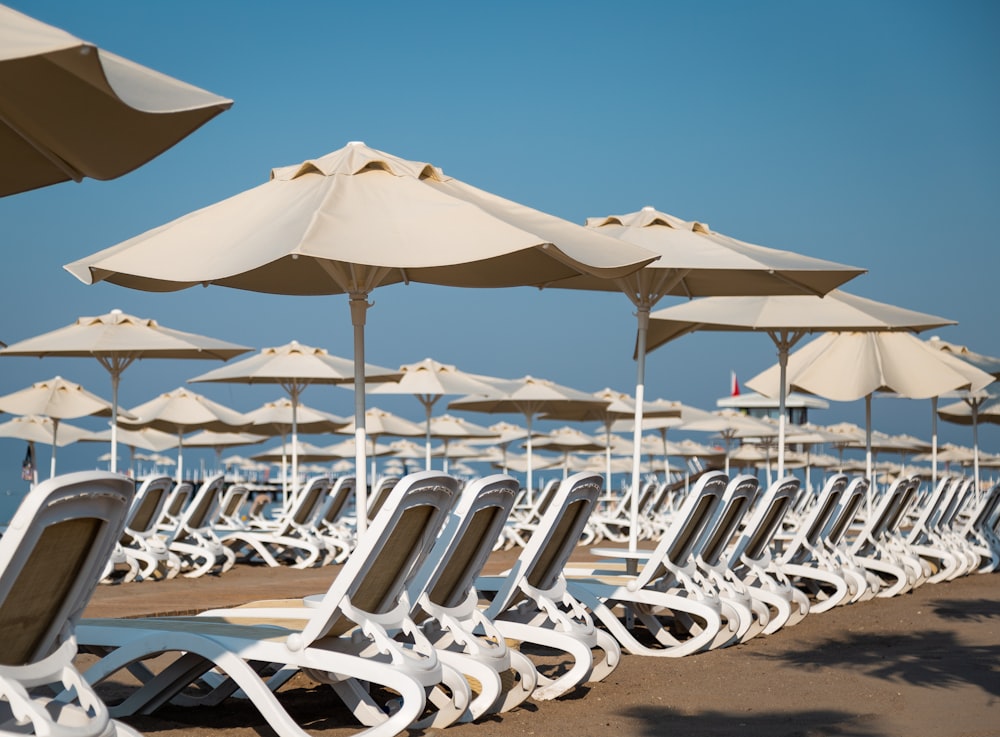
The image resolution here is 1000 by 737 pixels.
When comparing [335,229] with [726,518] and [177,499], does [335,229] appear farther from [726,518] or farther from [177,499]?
[177,499]

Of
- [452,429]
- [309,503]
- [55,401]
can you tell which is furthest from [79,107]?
[452,429]

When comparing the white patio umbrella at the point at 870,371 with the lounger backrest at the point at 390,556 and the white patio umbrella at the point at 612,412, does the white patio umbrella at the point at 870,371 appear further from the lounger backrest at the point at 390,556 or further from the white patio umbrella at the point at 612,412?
the lounger backrest at the point at 390,556

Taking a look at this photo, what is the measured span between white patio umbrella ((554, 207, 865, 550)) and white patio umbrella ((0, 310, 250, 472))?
4769 mm

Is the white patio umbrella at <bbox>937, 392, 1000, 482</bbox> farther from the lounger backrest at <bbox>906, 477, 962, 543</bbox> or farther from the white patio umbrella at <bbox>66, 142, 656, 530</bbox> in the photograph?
the white patio umbrella at <bbox>66, 142, 656, 530</bbox>

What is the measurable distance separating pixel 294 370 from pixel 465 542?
9.75 metres

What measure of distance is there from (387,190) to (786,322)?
4926 mm

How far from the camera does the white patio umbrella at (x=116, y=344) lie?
11.2m

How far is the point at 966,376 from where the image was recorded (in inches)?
480

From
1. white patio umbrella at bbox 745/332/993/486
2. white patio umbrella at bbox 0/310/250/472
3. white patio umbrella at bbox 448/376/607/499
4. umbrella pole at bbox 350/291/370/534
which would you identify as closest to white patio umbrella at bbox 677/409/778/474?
white patio umbrella at bbox 448/376/607/499

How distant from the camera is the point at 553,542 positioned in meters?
5.07

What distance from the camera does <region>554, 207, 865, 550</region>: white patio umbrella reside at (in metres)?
7.10

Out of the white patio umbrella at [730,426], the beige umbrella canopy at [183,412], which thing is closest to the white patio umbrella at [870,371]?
the beige umbrella canopy at [183,412]

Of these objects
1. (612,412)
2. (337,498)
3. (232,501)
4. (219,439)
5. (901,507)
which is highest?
(901,507)

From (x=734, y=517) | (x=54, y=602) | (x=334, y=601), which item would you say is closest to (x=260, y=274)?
(x=734, y=517)
